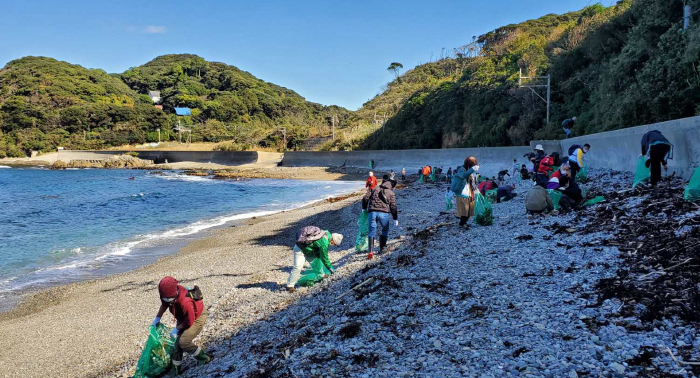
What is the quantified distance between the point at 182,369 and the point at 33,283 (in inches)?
325

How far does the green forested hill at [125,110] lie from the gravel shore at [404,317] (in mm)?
63998

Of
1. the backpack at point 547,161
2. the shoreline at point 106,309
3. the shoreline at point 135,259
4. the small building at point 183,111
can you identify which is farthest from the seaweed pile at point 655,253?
the small building at point 183,111

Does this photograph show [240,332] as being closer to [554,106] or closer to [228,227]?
[228,227]

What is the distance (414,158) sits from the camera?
1547 inches

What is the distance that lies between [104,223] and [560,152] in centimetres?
2342

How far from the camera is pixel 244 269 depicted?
35.4 feet

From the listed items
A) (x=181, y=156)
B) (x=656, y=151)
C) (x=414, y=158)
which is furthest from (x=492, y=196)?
(x=181, y=156)

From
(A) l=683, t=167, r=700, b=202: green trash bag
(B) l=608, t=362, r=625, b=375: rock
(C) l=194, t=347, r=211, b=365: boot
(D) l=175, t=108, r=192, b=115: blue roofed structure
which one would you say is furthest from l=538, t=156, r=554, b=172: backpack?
(D) l=175, t=108, r=192, b=115: blue roofed structure

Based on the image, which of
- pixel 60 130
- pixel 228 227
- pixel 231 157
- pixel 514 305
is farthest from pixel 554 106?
pixel 60 130

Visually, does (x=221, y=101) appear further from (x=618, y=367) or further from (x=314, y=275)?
(x=618, y=367)

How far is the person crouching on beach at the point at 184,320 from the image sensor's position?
527 centimetres

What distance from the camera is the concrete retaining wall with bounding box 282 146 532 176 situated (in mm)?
27641

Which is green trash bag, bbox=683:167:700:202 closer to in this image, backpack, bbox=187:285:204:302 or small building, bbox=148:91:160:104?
backpack, bbox=187:285:204:302

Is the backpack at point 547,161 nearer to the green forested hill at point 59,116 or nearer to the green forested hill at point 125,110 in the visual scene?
the green forested hill at point 125,110
